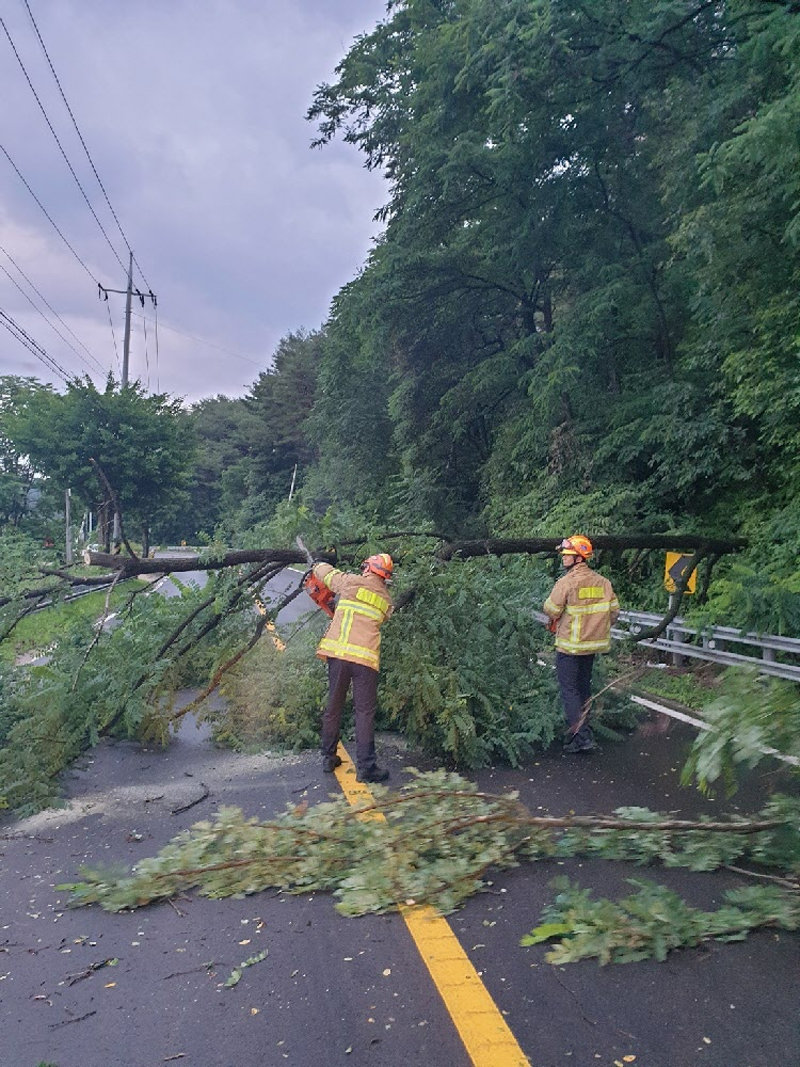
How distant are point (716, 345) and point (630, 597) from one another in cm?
436

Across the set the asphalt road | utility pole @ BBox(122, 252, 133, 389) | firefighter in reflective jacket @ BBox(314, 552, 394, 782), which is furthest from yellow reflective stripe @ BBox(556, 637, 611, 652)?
utility pole @ BBox(122, 252, 133, 389)

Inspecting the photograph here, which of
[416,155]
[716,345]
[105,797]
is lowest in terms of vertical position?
[105,797]

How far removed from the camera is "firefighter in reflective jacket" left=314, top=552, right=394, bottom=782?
20.8 ft

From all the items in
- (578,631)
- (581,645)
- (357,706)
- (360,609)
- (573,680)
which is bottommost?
(357,706)

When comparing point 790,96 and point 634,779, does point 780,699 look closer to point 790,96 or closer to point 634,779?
point 634,779

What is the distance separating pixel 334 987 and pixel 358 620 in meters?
Result: 3.41

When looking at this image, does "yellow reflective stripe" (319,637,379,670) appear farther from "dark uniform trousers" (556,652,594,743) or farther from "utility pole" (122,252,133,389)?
"utility pole" (122,252,133,389)

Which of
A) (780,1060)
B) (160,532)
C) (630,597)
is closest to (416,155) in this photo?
(630,597)

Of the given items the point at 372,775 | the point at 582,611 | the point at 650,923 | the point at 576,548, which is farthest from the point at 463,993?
the point at 576,548

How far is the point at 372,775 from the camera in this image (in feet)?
20.5

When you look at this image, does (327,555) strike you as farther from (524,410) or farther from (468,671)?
(524,410)

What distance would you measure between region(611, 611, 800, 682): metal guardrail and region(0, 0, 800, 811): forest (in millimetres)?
276

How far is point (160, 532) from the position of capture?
43562 mm

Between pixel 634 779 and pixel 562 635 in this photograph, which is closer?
pixel 634 779
